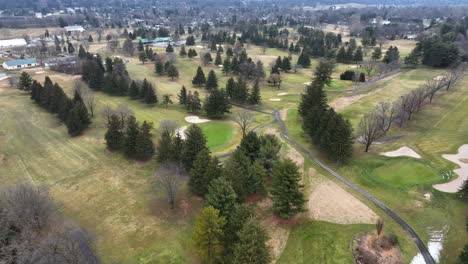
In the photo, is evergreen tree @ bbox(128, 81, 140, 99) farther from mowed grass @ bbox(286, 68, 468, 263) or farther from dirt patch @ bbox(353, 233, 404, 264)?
dirt patch @ bbox(353, 233, 404, 264)

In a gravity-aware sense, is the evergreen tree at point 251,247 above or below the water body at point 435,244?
above

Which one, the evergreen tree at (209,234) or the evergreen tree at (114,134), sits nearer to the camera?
the evergreen tree at (209,234)

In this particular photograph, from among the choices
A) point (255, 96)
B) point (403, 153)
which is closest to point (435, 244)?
point (403, 153)

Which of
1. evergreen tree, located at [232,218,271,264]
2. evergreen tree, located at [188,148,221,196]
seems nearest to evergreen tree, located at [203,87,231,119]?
evergreen tree, located at [188,148,221,196]

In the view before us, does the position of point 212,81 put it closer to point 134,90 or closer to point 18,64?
point 134,90

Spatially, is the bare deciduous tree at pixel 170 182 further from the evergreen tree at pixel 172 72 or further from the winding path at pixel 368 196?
the evergreen tree at pixel 172 72

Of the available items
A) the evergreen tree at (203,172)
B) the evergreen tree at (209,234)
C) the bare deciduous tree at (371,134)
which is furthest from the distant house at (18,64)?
the bare deciduous tree at (371,134)

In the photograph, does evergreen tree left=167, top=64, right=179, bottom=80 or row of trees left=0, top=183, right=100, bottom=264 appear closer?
row of trees left=0, top=183, right=100, bottom=264
